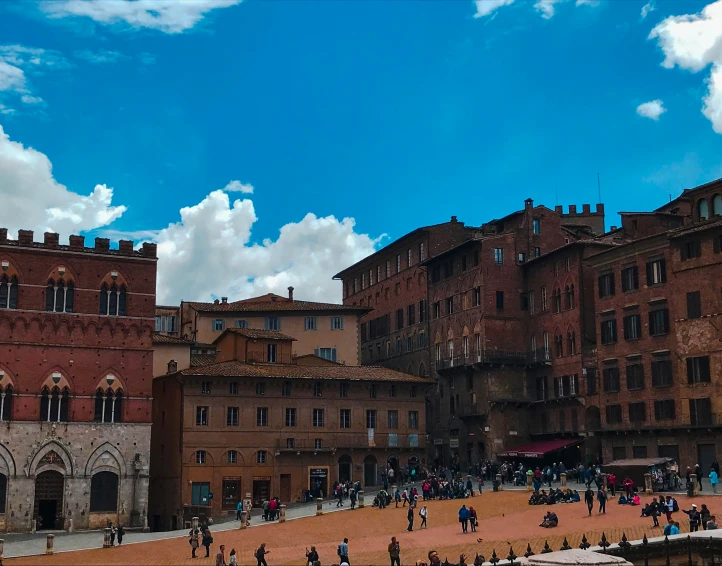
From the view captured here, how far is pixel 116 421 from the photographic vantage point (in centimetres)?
6481

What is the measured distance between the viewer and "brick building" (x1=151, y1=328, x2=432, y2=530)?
67375mm

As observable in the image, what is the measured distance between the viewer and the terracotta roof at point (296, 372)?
68.8 meters

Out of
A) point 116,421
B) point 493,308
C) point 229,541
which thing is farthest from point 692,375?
point 116,421

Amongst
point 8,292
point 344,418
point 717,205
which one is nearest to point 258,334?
point 344,418

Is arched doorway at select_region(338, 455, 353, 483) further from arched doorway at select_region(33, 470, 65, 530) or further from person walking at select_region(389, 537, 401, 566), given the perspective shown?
person walking at select_region(389, 537, 401, 566)

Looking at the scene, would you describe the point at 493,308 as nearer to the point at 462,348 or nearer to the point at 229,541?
the point at 462,348

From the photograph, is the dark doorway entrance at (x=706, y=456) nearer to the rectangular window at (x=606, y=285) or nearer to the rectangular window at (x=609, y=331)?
the rectangular window at (x=609, y=331)

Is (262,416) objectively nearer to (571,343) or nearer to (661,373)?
(571,343)

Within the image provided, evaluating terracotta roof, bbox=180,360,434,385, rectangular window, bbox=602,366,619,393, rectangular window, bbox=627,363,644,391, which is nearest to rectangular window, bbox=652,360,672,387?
rectangular window, bbox=627,363,644,391

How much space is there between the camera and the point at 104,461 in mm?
64125

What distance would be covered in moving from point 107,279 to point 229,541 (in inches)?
887

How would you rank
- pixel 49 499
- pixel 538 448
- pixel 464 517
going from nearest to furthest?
pixel 464 517 → pixel 49 499 → pixel 538 448

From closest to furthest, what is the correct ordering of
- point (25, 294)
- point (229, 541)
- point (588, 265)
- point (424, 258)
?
point (229, 541) → point (25, 294) → point (588, 265) → point (424, 258)

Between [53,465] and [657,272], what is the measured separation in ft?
129
